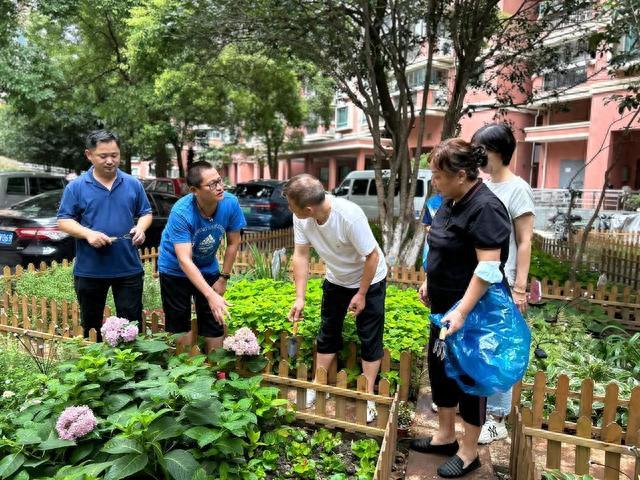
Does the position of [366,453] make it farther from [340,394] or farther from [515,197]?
[515,197]

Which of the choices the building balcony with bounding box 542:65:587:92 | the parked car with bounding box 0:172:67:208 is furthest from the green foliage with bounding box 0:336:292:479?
the parked car with bounding box 0:172:67:208

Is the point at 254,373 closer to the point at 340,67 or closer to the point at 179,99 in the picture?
the point at 340,67

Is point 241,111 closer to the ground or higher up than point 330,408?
higher up

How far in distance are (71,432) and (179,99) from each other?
15364mm

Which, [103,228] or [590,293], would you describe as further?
[590,293]

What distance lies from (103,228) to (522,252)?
2655 millimetres

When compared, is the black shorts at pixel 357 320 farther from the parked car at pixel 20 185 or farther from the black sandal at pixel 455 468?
the parked car at pixel 20 185

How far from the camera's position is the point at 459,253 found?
238 cm

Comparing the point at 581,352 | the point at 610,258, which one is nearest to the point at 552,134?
the point at 610,258

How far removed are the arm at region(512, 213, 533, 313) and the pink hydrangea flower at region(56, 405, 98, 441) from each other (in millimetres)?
2230

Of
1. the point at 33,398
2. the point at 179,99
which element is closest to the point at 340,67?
the point at 33,398

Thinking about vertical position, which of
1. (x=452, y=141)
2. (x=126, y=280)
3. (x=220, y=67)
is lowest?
(x=126, y=280)

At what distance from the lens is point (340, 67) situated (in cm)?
873

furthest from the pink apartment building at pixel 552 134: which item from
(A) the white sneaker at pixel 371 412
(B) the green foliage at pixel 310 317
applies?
(A) the white sneaker at pixel 371 412
